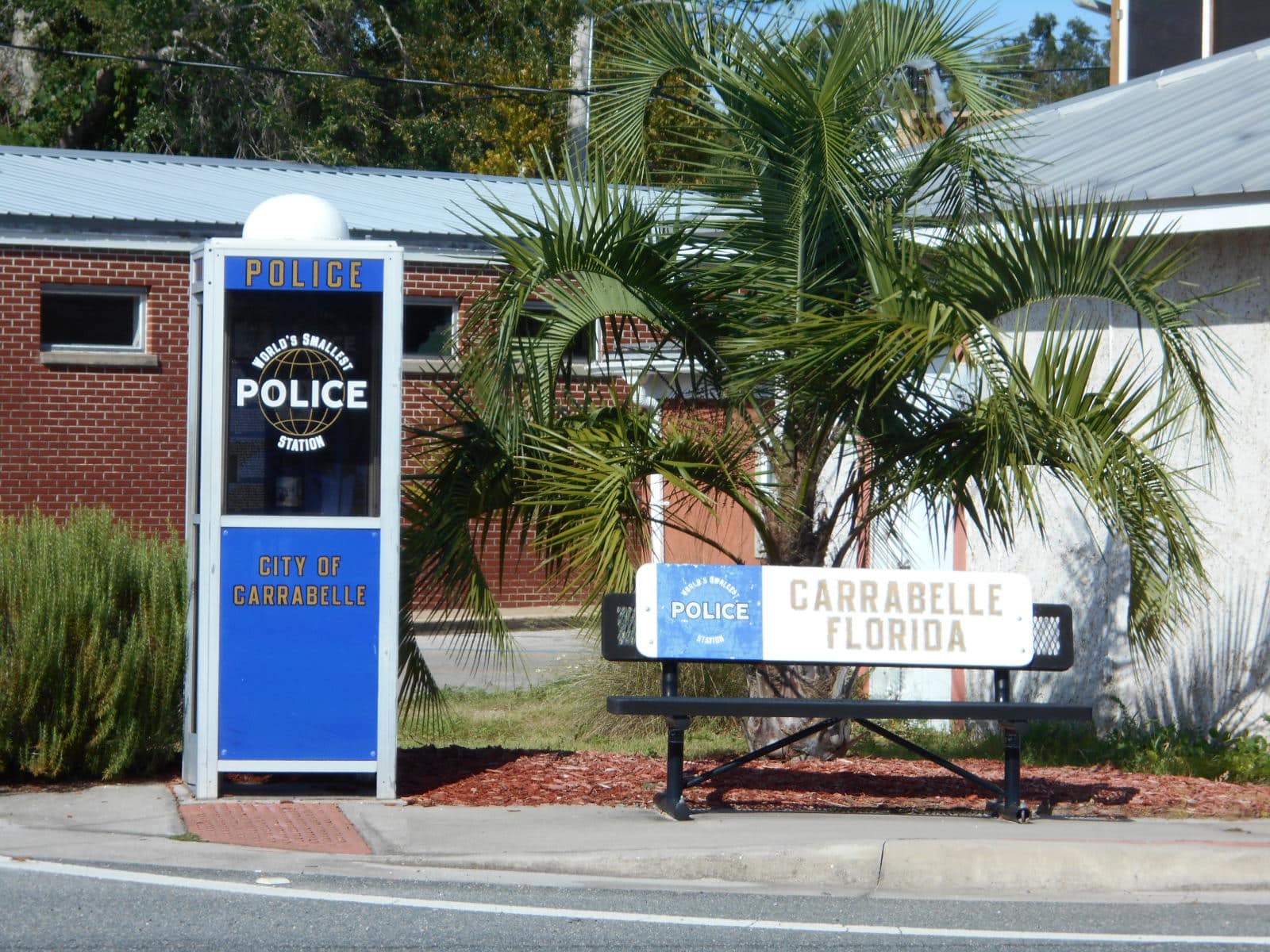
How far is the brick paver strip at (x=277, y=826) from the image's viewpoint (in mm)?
6820

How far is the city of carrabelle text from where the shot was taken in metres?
7.55

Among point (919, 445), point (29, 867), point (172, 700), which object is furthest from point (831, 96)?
point (29, 867)

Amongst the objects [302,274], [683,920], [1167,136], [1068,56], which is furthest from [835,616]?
[1068,56]

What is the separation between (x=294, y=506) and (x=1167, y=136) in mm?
7776

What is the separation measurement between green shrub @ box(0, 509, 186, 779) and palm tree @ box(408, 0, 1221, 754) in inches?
56.6

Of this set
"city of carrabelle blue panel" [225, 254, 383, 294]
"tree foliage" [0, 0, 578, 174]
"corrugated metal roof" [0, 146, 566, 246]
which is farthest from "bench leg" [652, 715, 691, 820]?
"tree foliage" [0, 0, 578, 174]

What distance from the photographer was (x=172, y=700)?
8164 mm

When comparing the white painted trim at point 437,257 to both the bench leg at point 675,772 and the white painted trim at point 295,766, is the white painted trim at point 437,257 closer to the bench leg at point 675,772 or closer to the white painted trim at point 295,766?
the white painted trim at point 295,766

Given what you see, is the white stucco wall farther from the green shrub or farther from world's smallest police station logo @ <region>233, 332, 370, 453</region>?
the green shrub

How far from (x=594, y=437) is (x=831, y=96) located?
2.12 meters

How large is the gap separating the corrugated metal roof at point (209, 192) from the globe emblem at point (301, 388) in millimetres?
9181

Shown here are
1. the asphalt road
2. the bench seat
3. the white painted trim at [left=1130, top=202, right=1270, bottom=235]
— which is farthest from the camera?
the white painted trim at [left=1130, top=202, right=1270, bottom=235]

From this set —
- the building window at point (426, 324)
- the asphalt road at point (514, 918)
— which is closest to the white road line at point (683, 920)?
the asphalt road at point (514, 918)

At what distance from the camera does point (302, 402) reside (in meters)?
7.70
